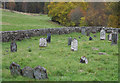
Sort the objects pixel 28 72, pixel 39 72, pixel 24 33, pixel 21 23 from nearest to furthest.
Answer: pixel 39 72
pixel 28 72
pixel 24 33
pixel 21 23

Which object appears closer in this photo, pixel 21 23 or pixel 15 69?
pixel 15 69

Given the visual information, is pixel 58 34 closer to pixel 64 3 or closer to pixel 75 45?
pixel 75 45

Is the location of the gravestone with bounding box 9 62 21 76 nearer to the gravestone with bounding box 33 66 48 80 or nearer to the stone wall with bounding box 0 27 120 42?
the gravestone with bounding box 33 66 48 80

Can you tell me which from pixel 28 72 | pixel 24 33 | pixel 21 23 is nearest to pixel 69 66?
pixel 28 72

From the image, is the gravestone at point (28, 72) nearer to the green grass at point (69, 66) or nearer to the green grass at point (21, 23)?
the green grass at point (69, 66)

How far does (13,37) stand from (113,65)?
10.8 m

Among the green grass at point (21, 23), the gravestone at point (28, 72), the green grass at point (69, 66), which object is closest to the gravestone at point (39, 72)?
the gravestone at point (28, 72)

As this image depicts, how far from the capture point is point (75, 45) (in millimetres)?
12016

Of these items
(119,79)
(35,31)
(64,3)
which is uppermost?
(64,3)

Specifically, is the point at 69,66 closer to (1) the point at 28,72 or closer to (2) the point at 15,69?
(1) the point at 28,72

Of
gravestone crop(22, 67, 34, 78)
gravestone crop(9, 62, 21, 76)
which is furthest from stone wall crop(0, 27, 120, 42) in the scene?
gravestone crop(22, 67, 34, 78)

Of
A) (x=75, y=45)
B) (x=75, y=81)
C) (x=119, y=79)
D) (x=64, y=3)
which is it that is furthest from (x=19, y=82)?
(x=64, y=3)

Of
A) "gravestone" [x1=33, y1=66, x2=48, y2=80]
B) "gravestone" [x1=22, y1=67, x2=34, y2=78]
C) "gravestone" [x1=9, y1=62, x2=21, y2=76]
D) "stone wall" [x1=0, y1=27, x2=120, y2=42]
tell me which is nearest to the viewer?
"gravestone" [x1=33, y1=66, x2=48, y2=80]

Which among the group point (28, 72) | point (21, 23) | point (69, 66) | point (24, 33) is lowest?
point (69, 66)
